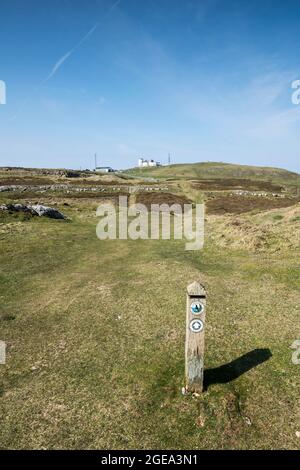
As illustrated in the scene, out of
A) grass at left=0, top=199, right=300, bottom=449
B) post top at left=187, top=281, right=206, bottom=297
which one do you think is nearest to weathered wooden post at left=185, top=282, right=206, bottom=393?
post top at left=187, top=281, right=206, bottom=297

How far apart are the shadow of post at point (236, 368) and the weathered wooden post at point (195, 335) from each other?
561mm

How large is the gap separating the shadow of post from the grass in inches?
4.3

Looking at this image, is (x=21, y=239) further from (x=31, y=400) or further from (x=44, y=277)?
(x=31, y=400)

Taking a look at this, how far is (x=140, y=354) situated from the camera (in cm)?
1098

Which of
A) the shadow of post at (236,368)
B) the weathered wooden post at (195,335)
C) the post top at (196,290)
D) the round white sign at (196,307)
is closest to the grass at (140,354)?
the shadow of post at (236,368)

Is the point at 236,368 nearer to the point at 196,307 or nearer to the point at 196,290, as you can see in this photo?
the point at 196,307

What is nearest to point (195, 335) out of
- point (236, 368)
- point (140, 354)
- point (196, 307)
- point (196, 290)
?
point (196, 307)

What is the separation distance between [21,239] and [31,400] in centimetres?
2059

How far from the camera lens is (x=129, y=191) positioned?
7925 cm

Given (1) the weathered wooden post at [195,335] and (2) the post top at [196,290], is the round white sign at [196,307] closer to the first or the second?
(1) the weathered wooden post at [195,335]

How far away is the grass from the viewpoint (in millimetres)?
7973

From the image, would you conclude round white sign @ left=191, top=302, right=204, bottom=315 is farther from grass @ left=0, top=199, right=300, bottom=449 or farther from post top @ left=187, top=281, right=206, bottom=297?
grass @ left=0, top=199, right=300, bottom=449

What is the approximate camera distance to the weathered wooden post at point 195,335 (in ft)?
27.8

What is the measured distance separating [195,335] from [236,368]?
8.12 ft
